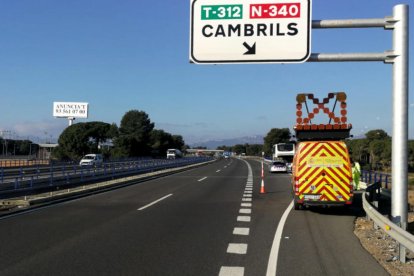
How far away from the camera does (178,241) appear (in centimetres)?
873

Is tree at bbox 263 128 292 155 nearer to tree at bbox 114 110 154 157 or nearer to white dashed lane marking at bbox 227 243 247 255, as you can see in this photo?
tree at bbox 114 110 154 157

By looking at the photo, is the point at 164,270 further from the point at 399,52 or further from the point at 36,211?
the point at 36,211

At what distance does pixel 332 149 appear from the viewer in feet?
43.9

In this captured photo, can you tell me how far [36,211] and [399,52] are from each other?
1123 cm

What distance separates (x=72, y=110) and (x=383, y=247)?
76.7m

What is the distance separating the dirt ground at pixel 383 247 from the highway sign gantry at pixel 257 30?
4.21 metres

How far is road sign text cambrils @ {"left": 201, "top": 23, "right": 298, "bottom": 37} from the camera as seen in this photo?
31.2ft

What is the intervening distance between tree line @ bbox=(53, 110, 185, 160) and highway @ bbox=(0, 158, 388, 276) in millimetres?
70297

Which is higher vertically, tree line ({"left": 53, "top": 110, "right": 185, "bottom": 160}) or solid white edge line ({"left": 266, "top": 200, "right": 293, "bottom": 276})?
tree line ({"left": 53, "top": 110, "right": 185, "bottom": 160})

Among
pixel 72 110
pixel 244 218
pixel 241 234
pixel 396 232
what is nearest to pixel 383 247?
pixel 396 232

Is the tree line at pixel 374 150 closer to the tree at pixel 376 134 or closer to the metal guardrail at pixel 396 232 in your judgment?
the tree at pixel 376 134

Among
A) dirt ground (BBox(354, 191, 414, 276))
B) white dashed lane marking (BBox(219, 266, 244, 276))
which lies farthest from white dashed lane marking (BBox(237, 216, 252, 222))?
white dashed lane marking (BBox(219, 266, 244, 276))

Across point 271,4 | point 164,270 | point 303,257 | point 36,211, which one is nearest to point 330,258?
point 303,257

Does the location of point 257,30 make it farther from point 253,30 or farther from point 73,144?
point 73,144
